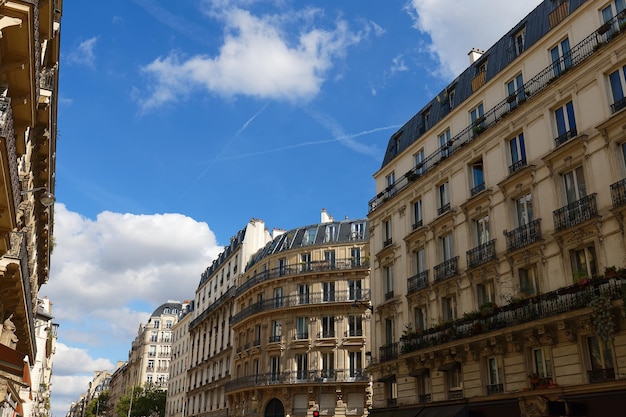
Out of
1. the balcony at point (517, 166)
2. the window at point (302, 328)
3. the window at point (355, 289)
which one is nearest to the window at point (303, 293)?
the window at point (302, 328)


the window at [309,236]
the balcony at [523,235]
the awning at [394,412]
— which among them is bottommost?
the awning at [394,412]

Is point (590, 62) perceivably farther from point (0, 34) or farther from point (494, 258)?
point (0, 34)

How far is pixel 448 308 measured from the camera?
24.0 metres

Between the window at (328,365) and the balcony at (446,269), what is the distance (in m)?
18.5

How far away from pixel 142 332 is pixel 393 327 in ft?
303

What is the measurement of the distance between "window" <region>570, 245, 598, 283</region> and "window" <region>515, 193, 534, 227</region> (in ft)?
7.92

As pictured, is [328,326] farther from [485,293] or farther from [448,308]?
[485,293]

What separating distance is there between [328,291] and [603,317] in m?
29.0

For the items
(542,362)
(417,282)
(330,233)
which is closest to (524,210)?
(542,362)

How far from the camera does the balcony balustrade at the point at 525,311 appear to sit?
53.4 feet

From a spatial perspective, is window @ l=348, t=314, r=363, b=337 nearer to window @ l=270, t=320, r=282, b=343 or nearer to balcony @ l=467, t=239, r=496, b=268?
window @ l=270, t=320, r=282, b=343

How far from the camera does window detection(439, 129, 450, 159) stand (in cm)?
2589

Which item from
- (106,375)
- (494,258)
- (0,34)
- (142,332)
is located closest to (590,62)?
(494,258)

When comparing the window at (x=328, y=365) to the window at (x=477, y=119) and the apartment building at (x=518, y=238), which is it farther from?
the window at (x=477, y=119)
